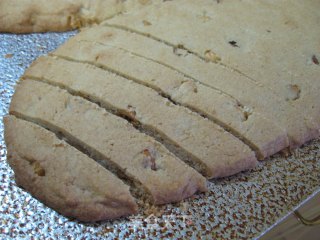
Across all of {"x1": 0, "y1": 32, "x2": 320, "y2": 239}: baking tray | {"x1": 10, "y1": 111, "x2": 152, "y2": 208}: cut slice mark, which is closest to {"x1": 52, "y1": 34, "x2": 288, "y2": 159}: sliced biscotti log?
{"x1": 0, "y1": 32, "x2": 320, "y2": 239}: baking tray

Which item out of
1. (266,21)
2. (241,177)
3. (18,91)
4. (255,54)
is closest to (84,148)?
(18,91)

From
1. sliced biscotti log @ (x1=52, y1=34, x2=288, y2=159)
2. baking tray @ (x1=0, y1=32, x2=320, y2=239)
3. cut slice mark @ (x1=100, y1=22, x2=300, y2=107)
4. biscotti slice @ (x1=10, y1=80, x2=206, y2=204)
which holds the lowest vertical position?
baking tray @ (x1=0, y1=32, x2=320, y2=239)

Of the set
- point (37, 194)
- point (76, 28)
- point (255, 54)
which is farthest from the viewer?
point (76, 28)

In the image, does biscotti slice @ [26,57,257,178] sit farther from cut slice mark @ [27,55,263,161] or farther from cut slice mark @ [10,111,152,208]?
cut slice mark @ [10,111,152,208]

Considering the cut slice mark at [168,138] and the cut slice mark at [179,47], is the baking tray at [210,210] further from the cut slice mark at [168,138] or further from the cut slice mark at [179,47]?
the cut slice mark at [179,47]

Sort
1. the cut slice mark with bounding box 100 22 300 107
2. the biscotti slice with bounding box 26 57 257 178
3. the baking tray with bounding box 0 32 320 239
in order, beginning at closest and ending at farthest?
the baking tray with bounding box 0 32 320 239
the biscotti slice with bounding box 26 57 257 178
the cut slice mark with bounding box 100 22 300 107

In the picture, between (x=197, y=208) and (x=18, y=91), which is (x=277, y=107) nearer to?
(x=197, y=208)

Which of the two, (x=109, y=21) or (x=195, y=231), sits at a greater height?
(x=109, y=21)
